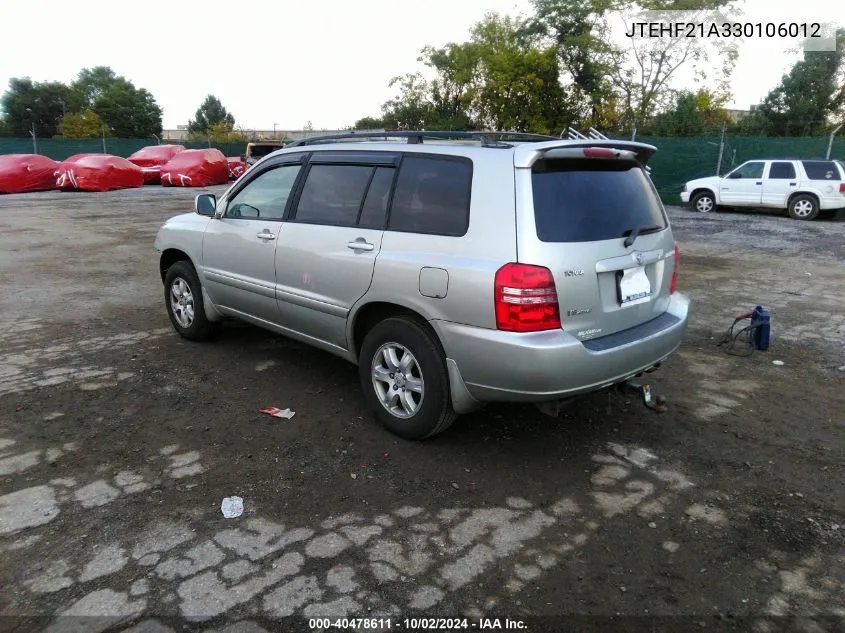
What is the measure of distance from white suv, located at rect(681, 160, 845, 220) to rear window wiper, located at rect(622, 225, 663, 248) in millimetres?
15333

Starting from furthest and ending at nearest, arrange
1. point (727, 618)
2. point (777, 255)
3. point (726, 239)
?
1. point (726, 239)
2. point (777, 255)
3. point (727, 618)

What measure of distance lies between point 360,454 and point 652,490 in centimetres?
165

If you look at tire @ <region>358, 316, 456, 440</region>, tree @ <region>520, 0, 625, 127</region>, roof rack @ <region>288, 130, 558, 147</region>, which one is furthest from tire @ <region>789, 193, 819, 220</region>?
tree @ <region>520, 0, 625, 127</region>

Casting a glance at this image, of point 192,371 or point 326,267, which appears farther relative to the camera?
point 192,371

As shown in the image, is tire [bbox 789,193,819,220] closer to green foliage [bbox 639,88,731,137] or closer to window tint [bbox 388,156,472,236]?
green foliage [bbox 639,88,731,137]

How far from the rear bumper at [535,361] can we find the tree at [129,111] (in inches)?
2929

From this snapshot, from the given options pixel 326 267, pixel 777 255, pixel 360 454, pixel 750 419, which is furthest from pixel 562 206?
pixel 777 255

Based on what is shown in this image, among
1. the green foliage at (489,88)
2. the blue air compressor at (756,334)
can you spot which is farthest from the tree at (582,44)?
the blue air compressor at (756,334)

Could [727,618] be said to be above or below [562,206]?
below

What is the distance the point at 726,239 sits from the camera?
42.7 ft

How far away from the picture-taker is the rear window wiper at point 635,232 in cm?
352

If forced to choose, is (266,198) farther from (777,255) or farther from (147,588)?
(777,255)

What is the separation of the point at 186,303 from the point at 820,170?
16.9 m

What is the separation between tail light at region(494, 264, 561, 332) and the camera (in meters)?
3.15
